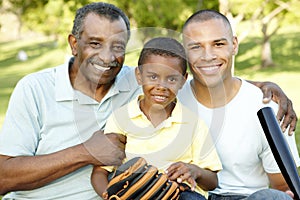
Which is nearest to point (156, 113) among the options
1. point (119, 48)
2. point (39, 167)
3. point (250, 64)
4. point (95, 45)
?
point (119, 48)

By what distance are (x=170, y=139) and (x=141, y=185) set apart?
35 cm

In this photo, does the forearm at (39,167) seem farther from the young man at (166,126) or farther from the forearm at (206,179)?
the forearm at (206,179)

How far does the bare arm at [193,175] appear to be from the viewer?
290cm

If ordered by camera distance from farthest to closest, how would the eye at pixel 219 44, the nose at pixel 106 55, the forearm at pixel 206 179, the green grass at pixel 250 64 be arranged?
the green grass at pixel 250 64 → the eye at pixel 219 44 → the nose at pixel 106 55 → the forearm at pixel 206 179

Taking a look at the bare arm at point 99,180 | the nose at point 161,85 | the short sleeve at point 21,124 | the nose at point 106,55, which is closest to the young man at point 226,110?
the nose at point 161,85

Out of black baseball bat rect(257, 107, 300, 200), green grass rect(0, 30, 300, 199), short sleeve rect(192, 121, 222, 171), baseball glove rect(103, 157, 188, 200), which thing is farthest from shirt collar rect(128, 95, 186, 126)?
Result: green grass rect(0, 30, 300, 199)

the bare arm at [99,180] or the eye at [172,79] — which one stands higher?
the eye at [172,79]

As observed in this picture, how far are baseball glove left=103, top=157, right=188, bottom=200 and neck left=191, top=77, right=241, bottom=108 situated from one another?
2.20ft

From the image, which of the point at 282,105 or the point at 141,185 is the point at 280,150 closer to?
the point at 141,185

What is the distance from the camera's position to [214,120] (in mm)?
3318

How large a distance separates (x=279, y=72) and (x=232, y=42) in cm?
1873

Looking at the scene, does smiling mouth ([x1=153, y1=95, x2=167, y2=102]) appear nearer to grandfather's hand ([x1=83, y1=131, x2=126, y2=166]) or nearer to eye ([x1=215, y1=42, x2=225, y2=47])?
grandfather's hand ([x1=83, y1=131, x2=126, y2=166])

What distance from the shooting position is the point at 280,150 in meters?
2.74

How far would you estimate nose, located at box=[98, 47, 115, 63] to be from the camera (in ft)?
10.7
